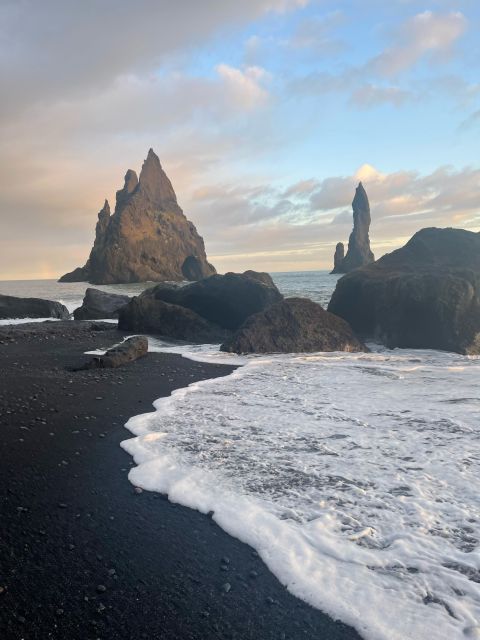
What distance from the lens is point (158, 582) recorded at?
3178 mm

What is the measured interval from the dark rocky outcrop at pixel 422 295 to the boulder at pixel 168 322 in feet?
17.0

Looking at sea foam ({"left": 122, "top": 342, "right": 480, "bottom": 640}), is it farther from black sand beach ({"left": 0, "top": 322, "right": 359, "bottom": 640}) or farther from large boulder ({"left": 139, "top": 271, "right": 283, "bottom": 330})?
large boulder ({"left": 139, "top": 271, "right": 283, "bottom": 330})

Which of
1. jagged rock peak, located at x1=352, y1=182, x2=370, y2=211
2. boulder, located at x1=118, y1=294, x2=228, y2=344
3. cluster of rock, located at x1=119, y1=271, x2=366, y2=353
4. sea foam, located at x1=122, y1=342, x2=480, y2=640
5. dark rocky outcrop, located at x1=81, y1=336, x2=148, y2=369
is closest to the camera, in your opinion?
sea foam, located at x1=122, y1=342, x2=480, y2=640

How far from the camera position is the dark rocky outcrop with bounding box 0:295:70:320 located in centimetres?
Result: 2656

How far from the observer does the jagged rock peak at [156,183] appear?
158250 mm

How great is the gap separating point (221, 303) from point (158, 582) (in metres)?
16.6

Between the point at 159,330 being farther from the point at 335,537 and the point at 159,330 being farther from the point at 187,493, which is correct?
the point at 335,537

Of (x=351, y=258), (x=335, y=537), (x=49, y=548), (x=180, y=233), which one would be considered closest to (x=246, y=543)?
(x=335, y=537)

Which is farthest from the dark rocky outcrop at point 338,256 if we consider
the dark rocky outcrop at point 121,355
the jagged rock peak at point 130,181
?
the dark rocky outcrop at point 121,355

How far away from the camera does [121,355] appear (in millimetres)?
11445

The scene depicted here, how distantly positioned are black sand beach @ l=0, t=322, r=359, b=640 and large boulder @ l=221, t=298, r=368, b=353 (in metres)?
8.19

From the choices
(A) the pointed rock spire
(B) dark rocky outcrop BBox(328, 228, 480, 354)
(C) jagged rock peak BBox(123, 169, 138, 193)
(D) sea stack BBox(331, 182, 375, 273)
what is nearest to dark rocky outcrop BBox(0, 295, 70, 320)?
(B) dark rocky outcrop BBox(328, 228, 480, 354)

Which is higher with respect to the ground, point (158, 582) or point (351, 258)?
point (351, 258)

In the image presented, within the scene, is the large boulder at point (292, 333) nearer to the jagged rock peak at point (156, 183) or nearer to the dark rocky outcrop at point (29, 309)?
the dark rocky outcrop at point (29, 309)
